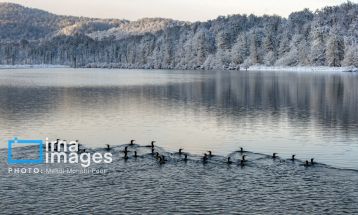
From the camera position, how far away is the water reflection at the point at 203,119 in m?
54.8

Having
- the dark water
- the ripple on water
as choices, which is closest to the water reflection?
the dark water

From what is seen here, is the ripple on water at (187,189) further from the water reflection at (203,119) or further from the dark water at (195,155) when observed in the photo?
the water reflection at (203,119)

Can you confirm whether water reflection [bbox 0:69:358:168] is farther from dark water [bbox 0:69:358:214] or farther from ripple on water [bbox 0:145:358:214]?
ripple on water [bbox 0:145:358:214]

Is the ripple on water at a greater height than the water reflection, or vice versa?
the water reflection

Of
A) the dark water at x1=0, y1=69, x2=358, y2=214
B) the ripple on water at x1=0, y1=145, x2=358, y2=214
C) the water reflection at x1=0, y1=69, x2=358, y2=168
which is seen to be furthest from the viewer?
the water reflection at x1=0, y1=69, x2=358, y2=168

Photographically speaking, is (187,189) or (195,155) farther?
(195,155)

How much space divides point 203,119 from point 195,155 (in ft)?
81.0

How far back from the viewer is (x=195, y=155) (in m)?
47.9

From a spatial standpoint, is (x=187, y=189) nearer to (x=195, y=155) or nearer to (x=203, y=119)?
(x=195, y=155)

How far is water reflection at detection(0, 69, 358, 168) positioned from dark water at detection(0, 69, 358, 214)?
0.15 m

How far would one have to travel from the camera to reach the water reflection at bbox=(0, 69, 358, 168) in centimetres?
5481

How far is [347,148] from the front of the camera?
52.0 meters

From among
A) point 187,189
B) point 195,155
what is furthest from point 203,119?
point 187,189

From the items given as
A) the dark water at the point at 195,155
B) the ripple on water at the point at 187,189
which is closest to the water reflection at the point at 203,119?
the dark water at the point at 195,155
